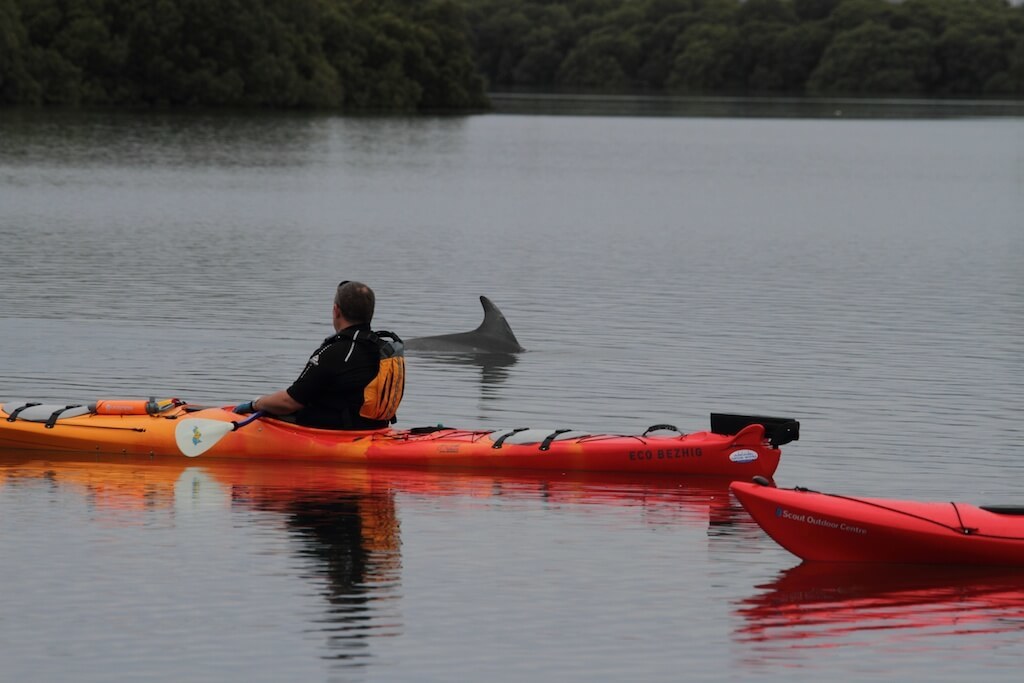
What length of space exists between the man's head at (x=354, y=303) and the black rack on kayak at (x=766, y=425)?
134 inches

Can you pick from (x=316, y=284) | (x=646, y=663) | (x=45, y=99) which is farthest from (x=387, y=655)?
(x=45, y=99)

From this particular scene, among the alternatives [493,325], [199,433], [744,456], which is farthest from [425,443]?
[493,325]

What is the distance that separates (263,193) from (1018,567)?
47704 mm

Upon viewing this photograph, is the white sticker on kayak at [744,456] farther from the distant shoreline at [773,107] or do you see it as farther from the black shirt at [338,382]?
the distant shoreline at [773,107]

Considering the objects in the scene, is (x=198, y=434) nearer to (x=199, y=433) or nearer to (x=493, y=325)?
(x=199, y=433)

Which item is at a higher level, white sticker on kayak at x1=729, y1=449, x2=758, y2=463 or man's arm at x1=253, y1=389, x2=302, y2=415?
man's arm at x1=253, y1=389, x2=302, y2=415

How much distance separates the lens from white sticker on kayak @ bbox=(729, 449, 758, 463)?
16.5m

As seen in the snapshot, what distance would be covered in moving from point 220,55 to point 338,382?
11079cm

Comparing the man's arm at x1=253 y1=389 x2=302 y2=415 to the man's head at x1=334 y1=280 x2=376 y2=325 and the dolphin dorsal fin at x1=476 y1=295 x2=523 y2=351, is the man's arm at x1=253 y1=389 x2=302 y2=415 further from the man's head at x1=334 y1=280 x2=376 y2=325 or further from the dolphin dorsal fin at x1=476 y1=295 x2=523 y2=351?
the dolphin dorsal fin at x1=476 y1=295 x2=523 y2=351

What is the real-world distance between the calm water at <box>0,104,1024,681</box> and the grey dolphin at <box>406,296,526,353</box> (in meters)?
0.54

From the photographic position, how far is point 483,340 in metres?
25.4

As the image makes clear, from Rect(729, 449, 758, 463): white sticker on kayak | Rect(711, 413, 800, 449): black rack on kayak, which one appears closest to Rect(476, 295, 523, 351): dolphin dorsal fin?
Rect(711, 413, 800, 449): black rack on kayak

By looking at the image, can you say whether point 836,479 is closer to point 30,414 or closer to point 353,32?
point 30,414

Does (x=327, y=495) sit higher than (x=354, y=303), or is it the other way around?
(x=354, y=303)
